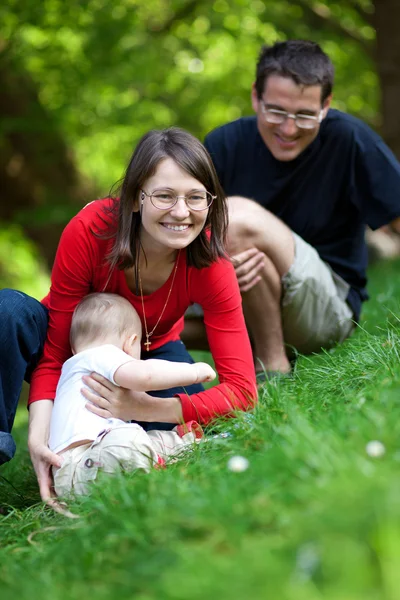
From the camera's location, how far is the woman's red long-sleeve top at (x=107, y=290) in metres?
3.14

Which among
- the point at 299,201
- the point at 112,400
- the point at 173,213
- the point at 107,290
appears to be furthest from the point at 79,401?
the point at 299,201

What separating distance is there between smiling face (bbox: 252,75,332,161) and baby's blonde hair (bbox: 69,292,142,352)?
134 centimetres

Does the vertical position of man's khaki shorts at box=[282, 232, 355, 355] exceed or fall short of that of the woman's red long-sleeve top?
it falls short

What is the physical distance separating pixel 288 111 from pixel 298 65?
0.25m

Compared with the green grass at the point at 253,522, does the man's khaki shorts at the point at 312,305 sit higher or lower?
lower

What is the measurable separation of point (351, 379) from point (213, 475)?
0.88m

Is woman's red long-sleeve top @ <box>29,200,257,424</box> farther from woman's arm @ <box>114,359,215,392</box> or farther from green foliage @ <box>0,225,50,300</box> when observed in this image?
green foliage @ <box>0,225,50,300</box>

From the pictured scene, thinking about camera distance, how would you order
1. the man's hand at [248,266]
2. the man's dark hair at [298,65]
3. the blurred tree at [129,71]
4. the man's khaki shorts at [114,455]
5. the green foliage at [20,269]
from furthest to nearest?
the green foliage at [20,269], the blurred tree at [129,71], the man's dark hair at [298,65], the man's hand at [248,266], the man's khaki shorts at [114,455]

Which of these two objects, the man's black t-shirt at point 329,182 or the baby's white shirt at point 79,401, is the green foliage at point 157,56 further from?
the baby's white shirt at point 79,401

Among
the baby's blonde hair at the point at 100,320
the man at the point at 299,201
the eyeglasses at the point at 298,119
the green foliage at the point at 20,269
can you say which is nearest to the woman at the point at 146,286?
the baby's blonde hair at the point at 100,320

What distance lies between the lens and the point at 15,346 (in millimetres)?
3043

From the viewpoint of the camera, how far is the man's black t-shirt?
12.9ft

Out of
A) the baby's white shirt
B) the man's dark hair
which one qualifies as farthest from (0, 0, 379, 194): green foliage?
the baby's white shirt

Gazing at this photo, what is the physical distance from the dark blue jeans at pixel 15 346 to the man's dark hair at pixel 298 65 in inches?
67.7
